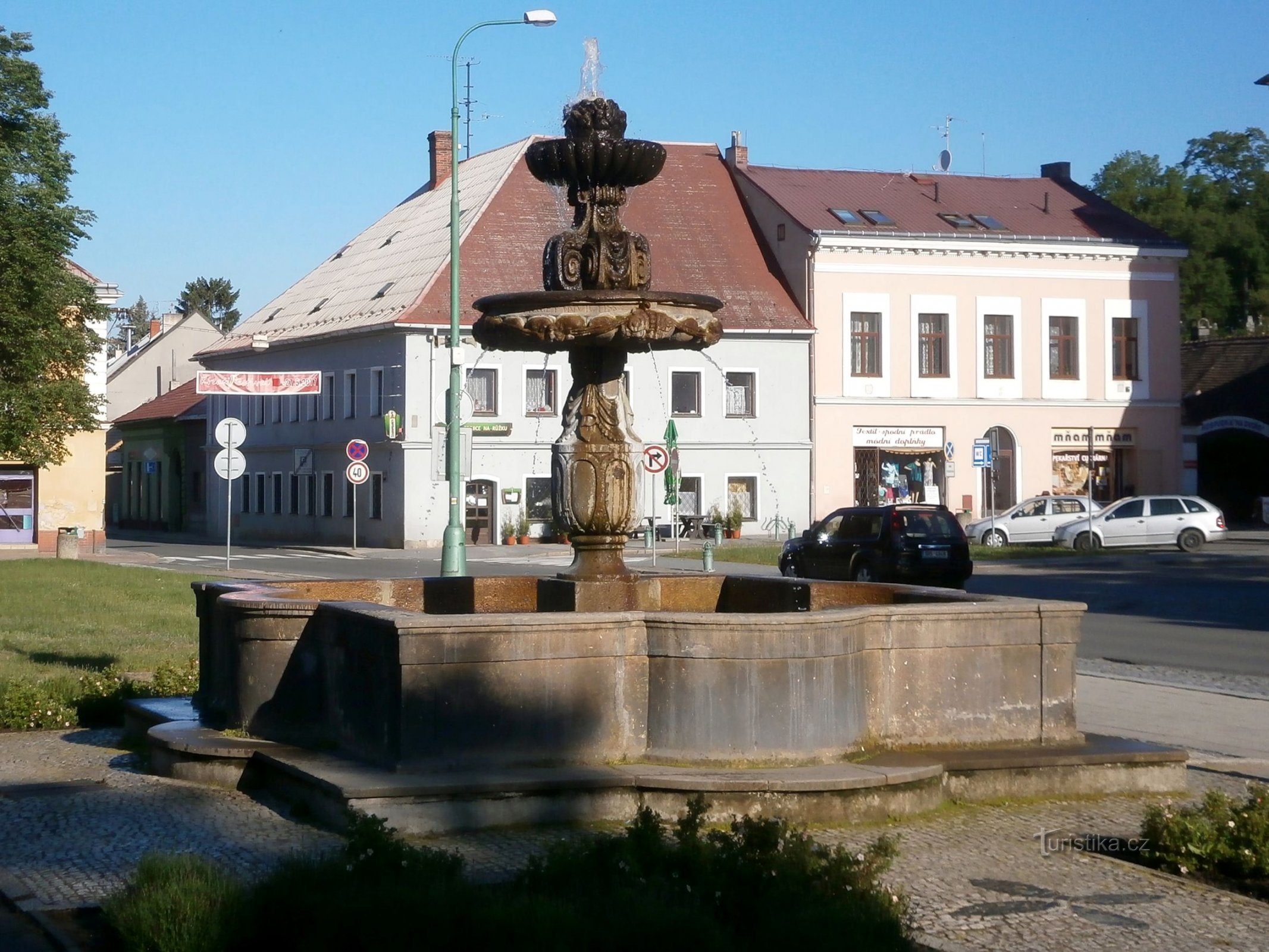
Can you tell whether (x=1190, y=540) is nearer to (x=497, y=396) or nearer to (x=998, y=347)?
(x=998, y=347)

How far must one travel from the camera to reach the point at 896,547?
28.8 meters

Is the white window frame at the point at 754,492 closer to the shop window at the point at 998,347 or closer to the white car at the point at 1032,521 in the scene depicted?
the shop window at the point at 998,347

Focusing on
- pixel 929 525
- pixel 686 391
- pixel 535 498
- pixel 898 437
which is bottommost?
pixel 929 525

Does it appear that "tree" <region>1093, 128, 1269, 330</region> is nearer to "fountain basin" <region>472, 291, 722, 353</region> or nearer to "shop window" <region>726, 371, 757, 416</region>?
"shop window" <region>726, 371, 757, 416</region>

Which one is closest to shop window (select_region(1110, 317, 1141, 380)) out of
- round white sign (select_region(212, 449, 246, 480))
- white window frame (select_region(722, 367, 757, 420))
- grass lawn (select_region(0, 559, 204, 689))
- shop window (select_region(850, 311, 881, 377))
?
shop window (select_region(850, 311, 881, 377))

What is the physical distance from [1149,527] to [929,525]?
17.3 meters

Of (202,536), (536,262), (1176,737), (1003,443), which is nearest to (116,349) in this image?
(202,536)

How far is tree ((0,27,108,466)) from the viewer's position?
33.2 meters

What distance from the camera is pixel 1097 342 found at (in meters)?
56.9

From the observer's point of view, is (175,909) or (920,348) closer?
(175,909)

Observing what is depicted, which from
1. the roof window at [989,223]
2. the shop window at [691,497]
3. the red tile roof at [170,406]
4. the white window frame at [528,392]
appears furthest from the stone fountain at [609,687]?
the red tile roof at [170,406]

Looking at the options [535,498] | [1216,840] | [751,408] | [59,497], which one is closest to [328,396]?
[535,498]

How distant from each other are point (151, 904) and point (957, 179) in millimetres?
57248

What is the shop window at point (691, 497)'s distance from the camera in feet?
174
